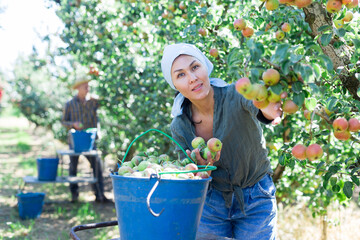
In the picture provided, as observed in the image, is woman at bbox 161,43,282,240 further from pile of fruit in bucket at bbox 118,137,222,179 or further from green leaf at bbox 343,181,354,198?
green leaf at bbox 343,181,354,198

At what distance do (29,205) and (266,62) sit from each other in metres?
4.28

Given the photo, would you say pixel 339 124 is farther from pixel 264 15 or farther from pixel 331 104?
pixel 264 15

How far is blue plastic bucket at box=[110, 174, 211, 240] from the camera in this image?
1342 millimetres

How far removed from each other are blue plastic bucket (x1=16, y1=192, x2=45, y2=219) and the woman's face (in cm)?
358

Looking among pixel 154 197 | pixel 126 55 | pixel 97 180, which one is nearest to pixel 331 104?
pixel 154 197

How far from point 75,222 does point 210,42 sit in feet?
9.73

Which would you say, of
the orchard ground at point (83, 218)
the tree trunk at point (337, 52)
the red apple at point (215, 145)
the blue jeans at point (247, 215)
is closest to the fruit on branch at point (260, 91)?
the red apple at point (215, 145)

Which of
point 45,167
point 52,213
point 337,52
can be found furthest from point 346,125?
point 45,167

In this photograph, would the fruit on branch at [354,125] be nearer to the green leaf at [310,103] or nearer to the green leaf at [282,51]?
the green leaf at [310,103]

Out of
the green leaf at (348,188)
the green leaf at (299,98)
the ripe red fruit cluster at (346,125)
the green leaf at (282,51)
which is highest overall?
the green leaf at (282,51)

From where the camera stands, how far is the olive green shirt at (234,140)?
188 centimetres

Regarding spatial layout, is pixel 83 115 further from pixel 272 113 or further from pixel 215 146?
pixel 272 113

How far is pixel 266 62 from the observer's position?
126cm

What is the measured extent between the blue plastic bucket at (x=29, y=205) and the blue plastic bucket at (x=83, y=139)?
30.8 inches
